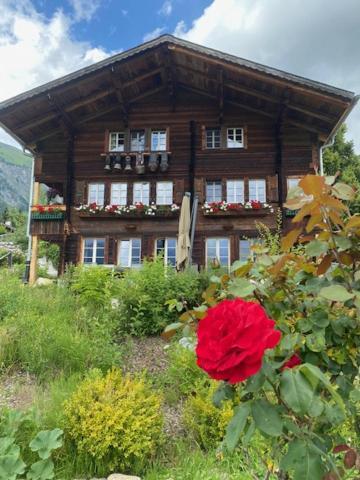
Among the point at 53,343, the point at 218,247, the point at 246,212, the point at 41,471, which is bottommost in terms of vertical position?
the point at 41,471

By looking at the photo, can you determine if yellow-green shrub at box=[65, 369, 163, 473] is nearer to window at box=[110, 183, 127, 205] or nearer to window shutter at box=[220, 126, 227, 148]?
window at box=[110, 183, 127, 205]

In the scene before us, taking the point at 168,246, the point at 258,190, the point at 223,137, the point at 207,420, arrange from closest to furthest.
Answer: the point at 207,420 → the point at 168,246 → the point at 258,190 → the point at 223,137

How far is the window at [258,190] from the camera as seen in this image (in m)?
15.8

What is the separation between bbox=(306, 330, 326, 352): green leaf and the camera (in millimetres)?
1279

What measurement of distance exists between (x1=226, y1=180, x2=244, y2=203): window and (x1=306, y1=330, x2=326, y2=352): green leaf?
14.6m

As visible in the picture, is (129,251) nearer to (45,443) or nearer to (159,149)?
(159,149)

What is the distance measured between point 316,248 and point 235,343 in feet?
1.68

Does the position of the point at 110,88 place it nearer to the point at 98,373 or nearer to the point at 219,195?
the point at 219,195

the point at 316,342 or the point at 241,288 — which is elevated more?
the point at 241,288

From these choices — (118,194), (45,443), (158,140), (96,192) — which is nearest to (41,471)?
(45,443)

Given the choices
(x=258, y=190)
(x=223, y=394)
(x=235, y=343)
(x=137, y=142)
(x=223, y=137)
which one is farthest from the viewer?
(x=137, y=142)

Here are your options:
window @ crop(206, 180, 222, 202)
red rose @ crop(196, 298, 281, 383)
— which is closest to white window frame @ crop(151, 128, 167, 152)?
window @ crop(206, 180, 222, 202)

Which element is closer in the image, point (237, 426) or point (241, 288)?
point (237, 426)

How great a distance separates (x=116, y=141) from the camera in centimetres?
1692
